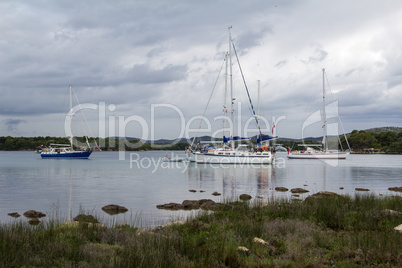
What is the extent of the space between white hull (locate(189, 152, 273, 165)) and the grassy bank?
51.6 meters

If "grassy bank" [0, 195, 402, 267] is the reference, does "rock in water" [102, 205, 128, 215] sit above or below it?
below

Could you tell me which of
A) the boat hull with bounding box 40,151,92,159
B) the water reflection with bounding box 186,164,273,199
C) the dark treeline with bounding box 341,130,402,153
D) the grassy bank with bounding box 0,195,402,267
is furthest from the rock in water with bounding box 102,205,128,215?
the dark treeline with bounding box 341,130,402,153

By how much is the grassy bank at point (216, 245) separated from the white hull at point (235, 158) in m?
51.6

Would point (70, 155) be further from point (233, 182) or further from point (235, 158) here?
point (233, 182)

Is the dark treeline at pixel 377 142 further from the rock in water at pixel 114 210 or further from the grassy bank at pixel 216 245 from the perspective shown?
the grassy bank at pixel 216 245

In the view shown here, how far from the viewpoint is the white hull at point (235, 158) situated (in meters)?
65.2

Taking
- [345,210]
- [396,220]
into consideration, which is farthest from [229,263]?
[345,210]

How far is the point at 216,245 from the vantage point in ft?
31.8

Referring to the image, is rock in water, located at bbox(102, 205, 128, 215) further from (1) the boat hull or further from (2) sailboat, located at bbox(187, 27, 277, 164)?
(1) the boat hull

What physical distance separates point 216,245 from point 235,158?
183ft

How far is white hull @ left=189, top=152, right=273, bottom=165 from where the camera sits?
65.2 meters

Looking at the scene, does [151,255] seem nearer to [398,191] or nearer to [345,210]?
[345,210]

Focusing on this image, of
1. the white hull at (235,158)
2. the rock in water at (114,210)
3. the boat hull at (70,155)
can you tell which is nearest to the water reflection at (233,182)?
the white hull at (235,158)

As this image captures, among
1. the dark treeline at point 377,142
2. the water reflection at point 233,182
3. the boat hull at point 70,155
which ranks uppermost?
the dark treeline at point 377,142
